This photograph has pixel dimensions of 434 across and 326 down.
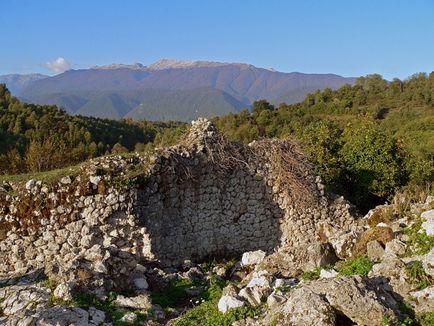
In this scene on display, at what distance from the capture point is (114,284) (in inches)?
355

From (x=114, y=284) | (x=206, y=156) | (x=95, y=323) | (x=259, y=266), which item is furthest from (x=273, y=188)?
(x=95, y=323)

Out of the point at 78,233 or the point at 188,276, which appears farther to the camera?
the point at 78,233

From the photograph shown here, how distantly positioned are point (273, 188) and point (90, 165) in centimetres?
508

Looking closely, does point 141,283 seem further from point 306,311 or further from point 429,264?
point 429,264

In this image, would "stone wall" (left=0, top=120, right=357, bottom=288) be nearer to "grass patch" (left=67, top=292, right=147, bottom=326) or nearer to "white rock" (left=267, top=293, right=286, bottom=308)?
"grass patch" (left=67, top=292, right=147, bottom=326)

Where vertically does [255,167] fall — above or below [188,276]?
above

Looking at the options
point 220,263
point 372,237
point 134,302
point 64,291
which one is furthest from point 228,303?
point 220,263

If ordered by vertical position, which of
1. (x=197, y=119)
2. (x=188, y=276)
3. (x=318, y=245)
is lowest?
(x=188, y=276)

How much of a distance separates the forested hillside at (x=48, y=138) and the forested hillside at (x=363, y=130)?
32.4 ft

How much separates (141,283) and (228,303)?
8.16ft

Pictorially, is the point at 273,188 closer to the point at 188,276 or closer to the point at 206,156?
the point at 206,156

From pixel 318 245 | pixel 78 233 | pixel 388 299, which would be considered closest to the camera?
pixel 388 299

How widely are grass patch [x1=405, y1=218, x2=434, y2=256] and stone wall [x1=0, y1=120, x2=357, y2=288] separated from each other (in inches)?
78.6

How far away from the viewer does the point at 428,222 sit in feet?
31.0
